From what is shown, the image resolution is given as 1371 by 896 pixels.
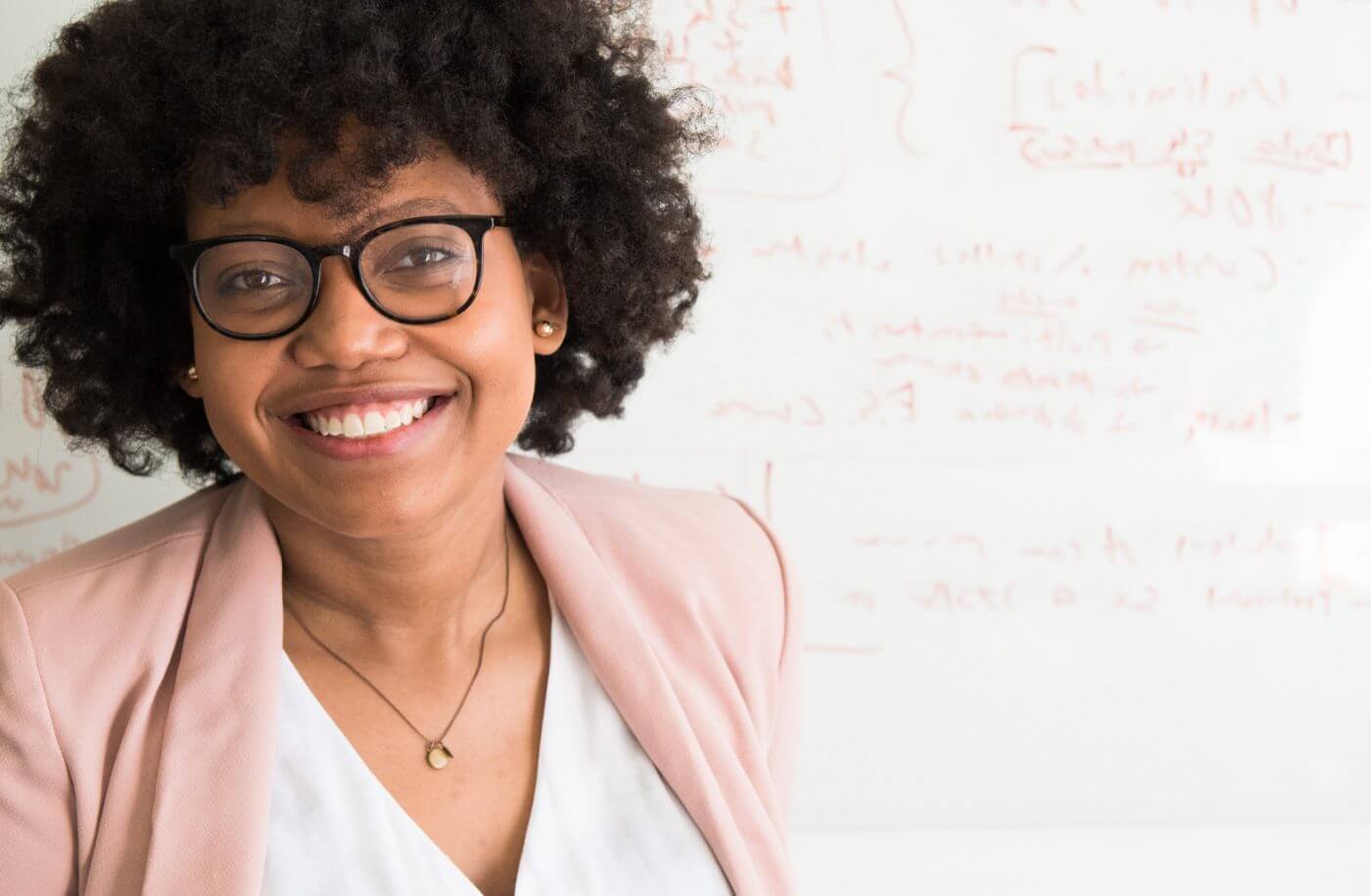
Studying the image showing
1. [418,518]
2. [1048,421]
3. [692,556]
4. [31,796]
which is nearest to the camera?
[31,796]

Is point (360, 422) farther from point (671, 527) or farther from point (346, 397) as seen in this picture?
point (671, 527)

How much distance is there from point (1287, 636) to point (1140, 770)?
0.93ft

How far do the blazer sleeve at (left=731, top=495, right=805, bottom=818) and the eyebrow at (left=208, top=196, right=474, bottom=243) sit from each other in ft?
2.04

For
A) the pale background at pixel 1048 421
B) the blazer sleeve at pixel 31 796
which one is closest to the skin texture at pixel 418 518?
the blazer sleeve at pixel 31 796

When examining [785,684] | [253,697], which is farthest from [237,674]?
[785,684]

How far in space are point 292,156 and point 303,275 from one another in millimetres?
104

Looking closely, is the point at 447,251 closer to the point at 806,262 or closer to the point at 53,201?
the point at 53,201

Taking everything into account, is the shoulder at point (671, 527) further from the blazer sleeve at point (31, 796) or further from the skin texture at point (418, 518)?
the blazer sleeve at point (31, 796)

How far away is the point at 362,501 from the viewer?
4.01ft

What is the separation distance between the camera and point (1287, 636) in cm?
193

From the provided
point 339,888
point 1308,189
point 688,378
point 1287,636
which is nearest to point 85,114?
point 339,888

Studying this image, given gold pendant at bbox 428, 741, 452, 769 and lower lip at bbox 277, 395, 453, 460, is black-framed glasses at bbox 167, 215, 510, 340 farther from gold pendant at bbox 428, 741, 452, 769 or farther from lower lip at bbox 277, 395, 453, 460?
gold pendant at bbox 428, 741, 452, 769

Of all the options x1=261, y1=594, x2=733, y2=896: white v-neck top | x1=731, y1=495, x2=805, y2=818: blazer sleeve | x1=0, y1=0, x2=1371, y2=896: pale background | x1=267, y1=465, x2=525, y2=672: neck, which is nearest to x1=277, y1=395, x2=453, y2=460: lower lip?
x1=267, y1=465, x2=525, y2=672: neck

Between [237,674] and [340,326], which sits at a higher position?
[340,326]
